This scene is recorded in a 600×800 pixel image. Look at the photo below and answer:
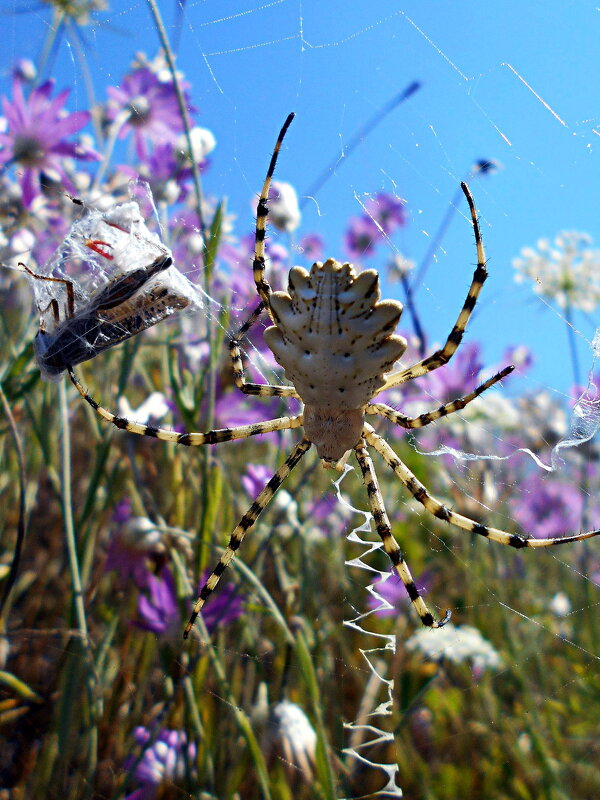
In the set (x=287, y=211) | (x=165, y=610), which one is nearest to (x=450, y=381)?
(x=287, y=211)

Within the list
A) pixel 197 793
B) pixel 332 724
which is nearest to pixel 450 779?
pixel 332 724

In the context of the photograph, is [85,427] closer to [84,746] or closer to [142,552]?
[142,552]

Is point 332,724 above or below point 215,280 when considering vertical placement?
below

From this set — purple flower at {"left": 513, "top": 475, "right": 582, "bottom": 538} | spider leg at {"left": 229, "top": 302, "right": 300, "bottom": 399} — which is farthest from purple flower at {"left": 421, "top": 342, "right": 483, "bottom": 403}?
spider leg at {"left": 229, "top": 302, "right": 300, "bottom": 399}

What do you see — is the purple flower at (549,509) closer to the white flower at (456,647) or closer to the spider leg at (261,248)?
the white flower at (456,647)

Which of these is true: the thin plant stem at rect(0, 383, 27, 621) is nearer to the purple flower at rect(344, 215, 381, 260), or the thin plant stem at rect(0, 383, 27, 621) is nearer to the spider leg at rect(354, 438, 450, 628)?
the spider leg at rect(354, 438, 450, 628)

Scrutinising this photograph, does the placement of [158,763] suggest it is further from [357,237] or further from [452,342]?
[357,237]

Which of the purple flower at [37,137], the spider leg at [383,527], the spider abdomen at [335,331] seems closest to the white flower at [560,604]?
the spider leg at [383,527]

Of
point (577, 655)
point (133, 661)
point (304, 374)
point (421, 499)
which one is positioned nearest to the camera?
point (304, 374)
